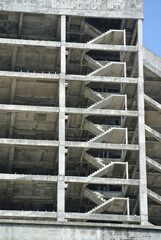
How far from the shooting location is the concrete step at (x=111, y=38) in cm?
6831

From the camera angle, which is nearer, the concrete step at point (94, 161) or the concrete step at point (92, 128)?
the concrete step at point (94, 161)

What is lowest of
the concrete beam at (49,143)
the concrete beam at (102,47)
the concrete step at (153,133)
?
the concrete beam at (49,143)

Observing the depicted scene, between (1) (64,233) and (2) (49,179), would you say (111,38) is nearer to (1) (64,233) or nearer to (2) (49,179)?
(2) (49,179)

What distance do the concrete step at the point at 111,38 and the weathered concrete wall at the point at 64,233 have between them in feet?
48.7

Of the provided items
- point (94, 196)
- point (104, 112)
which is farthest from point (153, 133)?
point (94, 196)

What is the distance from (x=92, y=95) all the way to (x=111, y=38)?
15.6 ft

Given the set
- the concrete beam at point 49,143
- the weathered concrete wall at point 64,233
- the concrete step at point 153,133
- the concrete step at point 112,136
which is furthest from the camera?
the concrete step at point 153,133

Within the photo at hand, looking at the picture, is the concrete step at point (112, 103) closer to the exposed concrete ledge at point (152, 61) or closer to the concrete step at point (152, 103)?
the concrete step at point (152, 103)

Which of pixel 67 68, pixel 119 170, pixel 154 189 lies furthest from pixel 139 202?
pixel 67 68

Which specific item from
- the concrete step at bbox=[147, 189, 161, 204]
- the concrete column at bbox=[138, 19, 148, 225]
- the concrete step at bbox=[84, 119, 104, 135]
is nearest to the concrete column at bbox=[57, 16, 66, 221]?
the concrete step at bbox=[84, 119, 104, 135]

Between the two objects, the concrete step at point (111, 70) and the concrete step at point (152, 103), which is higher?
the concrete step at point (111, 70)

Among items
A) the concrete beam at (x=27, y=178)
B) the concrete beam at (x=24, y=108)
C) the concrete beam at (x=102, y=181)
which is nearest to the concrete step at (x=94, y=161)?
the concrete beam at (x=102, y=181)

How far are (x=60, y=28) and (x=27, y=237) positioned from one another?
55.5 feet

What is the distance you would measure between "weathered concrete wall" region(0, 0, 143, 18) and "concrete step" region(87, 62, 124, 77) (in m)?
3.60
